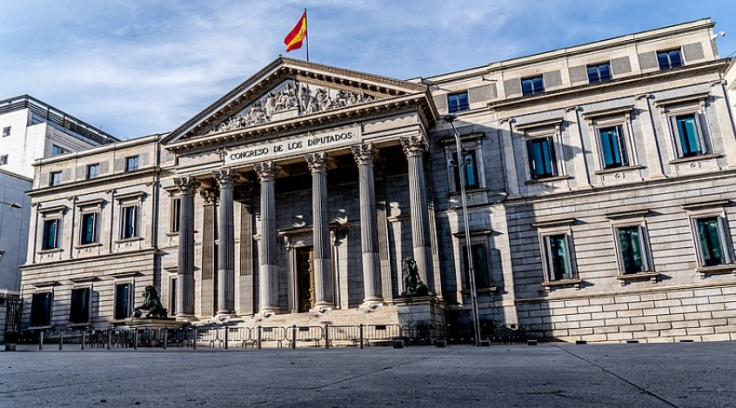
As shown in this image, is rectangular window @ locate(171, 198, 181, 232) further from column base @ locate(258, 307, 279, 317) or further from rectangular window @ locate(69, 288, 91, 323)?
column base @ locate(258, 307, 279, 317)

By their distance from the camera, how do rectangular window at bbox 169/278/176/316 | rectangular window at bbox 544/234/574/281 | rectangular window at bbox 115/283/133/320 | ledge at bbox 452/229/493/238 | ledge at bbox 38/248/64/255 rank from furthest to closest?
ledge at bbox 38/248/64/255, rectangular window at bbox 115/283/133/320, rectangular window at bbox 169/278/176/316, ledge at bbox 452/229/493/238, rectangular window at bbox 544/234/574/281

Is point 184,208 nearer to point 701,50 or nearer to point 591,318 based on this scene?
point 591,318

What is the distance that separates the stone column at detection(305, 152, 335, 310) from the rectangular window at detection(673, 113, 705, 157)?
18833 mm

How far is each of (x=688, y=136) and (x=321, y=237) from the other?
20.1 m

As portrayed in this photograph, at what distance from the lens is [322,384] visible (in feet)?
19.5

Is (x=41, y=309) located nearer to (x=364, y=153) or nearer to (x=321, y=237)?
(x=321, y=237)

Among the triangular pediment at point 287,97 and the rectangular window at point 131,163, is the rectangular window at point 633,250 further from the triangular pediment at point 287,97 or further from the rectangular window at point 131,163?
the rectangular window at point 131,163

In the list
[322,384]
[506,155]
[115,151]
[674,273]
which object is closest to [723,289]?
[674,273]

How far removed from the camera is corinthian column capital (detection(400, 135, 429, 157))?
29.5m

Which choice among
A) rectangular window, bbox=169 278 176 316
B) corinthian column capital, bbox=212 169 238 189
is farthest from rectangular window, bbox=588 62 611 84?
rectangular window, bbox=169 278 176 316

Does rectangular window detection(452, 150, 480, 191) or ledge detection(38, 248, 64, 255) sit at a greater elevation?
rectangular window detection(452, 150, 480, 191)

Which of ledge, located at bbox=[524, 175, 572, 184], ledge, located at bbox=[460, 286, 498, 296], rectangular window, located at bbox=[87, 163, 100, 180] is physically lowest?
ledge, located at bbox=[460, 286, 498, 296]

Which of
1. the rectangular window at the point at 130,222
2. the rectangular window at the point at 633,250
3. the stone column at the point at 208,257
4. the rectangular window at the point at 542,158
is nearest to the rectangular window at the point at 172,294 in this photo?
the stone column at the point at 208,257

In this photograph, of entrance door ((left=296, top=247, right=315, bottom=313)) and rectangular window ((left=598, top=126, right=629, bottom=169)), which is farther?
entrance door ((left=296, top=247, right=315, bottom=313))
